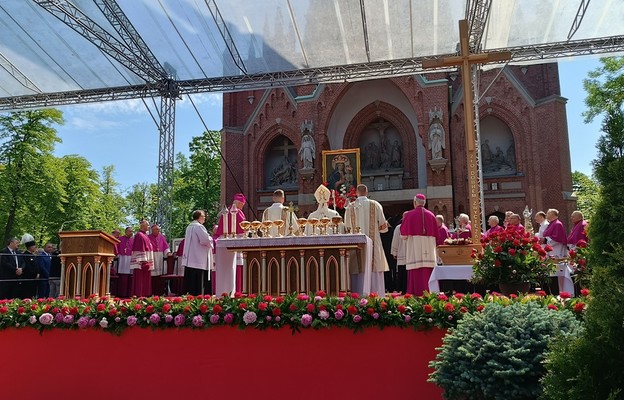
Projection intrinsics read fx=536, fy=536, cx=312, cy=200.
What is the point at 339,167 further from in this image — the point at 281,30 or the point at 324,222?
the point at 324,222

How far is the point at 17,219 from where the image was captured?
23844mm

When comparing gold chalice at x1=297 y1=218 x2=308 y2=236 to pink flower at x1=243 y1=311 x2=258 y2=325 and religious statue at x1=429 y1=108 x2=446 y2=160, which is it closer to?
pink flower at x1=243 y1=311 x2=258 y2=325

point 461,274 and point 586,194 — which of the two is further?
point 586,194

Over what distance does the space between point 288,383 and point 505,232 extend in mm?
3812

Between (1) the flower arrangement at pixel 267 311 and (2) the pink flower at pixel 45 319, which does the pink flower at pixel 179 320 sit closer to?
(1) the flower arrangement at pixel 267 311

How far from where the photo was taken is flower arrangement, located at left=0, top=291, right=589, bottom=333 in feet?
14.5

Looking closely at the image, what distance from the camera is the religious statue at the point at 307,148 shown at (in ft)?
78.5

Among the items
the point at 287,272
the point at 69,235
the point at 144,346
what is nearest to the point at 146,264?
the point at 69,235

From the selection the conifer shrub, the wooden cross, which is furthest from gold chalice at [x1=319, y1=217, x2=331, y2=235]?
the conifer shrub

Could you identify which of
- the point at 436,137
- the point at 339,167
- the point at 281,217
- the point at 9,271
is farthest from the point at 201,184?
the point at 281,217

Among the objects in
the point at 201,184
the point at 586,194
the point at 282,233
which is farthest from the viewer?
the point at 201,184

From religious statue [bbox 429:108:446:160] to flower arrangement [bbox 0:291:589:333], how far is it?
18.1 m

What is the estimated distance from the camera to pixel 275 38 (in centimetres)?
1505

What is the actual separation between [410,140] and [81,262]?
18713 mm
